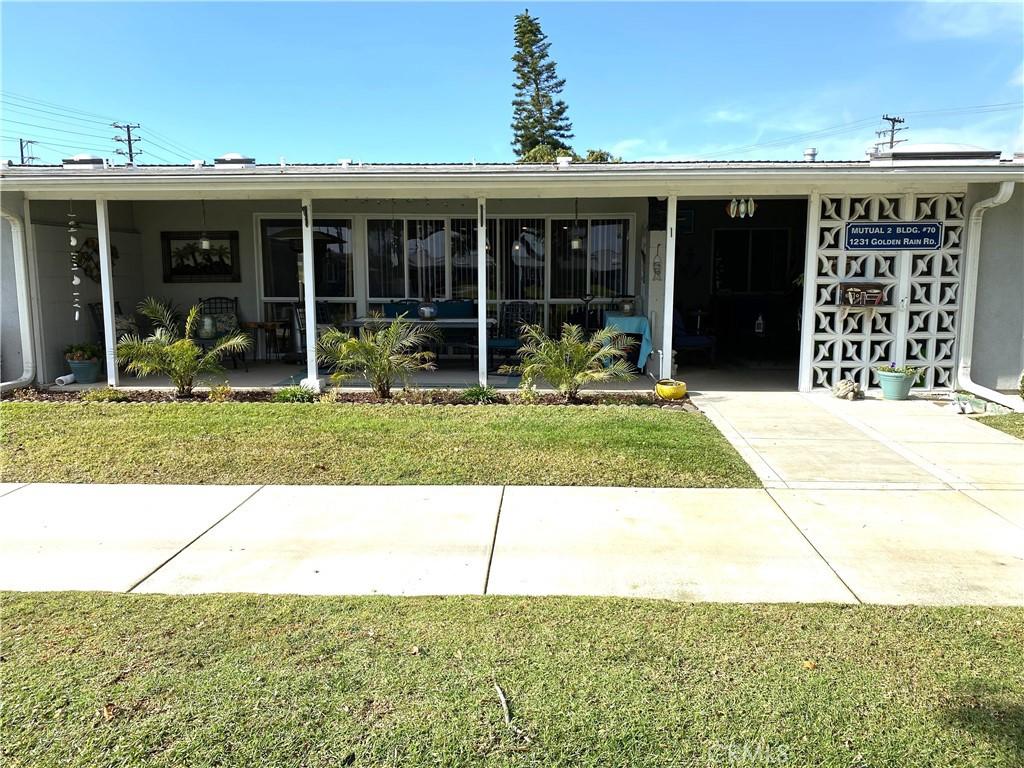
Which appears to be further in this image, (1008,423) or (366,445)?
(1008,423)

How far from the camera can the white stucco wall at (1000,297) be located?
28.1 ft

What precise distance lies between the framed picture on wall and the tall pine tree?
24095mm

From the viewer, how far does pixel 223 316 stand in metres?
11.6

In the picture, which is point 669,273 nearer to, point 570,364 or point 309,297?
point 570,364

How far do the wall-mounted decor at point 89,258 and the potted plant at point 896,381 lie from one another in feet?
35.8

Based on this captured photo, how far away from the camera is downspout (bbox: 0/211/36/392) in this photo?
A: 8984 mm

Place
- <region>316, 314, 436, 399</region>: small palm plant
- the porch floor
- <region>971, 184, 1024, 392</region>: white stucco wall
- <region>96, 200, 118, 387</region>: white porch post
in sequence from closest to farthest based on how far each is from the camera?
<region>316, 314, 436, 399</region>: small palm plant
<region>971, 184, 1024, 392</region>: white stucco wall
<region>96, 200, 118, 387</region>: white porch post
the porch floor

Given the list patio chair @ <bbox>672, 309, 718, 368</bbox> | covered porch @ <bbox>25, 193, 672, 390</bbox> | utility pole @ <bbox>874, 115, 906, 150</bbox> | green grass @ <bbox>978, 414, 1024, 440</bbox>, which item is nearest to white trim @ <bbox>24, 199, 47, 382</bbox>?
covered porch @ <bbox>25, 193, 672, 390</bbox>

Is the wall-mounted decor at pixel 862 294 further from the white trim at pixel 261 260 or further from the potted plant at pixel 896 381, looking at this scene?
the white trim at pixel 261 260

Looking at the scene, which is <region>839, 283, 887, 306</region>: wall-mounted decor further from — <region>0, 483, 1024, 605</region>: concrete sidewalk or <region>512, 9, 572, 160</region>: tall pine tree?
<region>512, 9, 572, 160</region>: tall pine tree

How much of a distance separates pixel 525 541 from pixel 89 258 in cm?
923

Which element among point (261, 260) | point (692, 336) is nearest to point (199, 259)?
point (261, 260)

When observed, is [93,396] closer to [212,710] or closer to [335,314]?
[335,314]

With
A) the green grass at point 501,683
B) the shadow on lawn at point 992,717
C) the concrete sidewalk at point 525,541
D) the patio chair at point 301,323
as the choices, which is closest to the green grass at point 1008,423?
the concrete sidewalk at point 525,541
